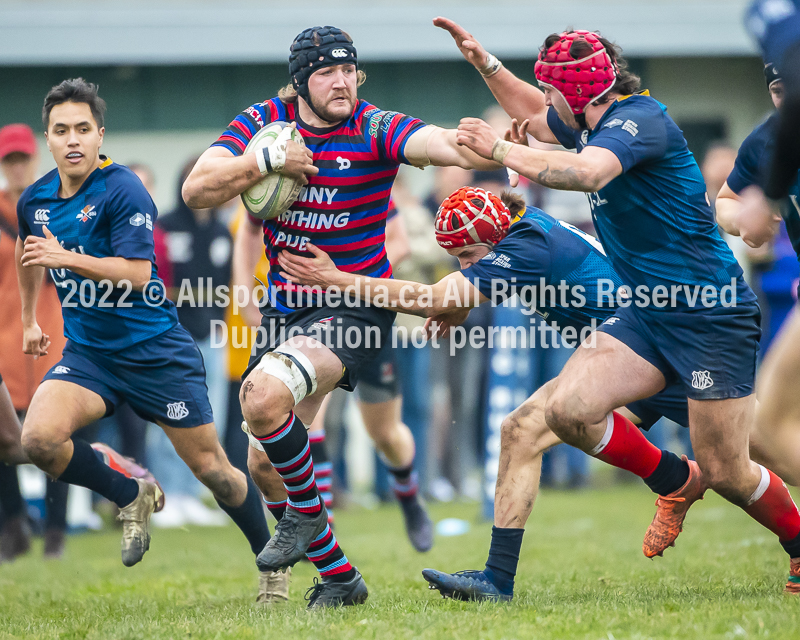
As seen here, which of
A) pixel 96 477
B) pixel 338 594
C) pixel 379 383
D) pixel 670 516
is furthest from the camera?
pixel 379 383

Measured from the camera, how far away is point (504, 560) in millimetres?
4680

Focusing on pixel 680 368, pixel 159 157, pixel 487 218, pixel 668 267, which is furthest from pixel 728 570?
pixel 159 157

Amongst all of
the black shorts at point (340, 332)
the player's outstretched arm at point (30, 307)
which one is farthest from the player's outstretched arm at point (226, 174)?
the player's outstretched arm at point (30, 307)

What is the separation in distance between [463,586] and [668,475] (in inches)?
49.4

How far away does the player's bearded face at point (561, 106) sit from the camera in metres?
4.68

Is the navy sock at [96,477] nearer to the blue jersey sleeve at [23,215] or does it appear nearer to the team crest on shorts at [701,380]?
the blue jersey sleeve at [23,215]

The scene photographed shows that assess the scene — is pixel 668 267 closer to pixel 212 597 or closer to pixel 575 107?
pixel 575 107

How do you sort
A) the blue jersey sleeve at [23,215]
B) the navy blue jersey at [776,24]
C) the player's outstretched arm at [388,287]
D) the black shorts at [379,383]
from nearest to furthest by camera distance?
the navy blue jersey at [776,24], the player's outstretched arm at [388,287], the blue jersey sleeve at [23,215], the black shorts at [379,383]

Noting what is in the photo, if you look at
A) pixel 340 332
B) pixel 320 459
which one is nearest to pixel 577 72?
pixel 340 332

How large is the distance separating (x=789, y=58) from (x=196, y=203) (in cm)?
276

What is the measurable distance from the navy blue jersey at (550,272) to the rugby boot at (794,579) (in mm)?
1533

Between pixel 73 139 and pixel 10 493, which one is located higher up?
pixel 73 139

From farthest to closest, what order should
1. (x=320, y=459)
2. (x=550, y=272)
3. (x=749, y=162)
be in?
(x=320, y=459) < (x=550, y=272) < (x=749, y=162)

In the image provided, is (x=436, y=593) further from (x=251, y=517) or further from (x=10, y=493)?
(x=10, y=493)
